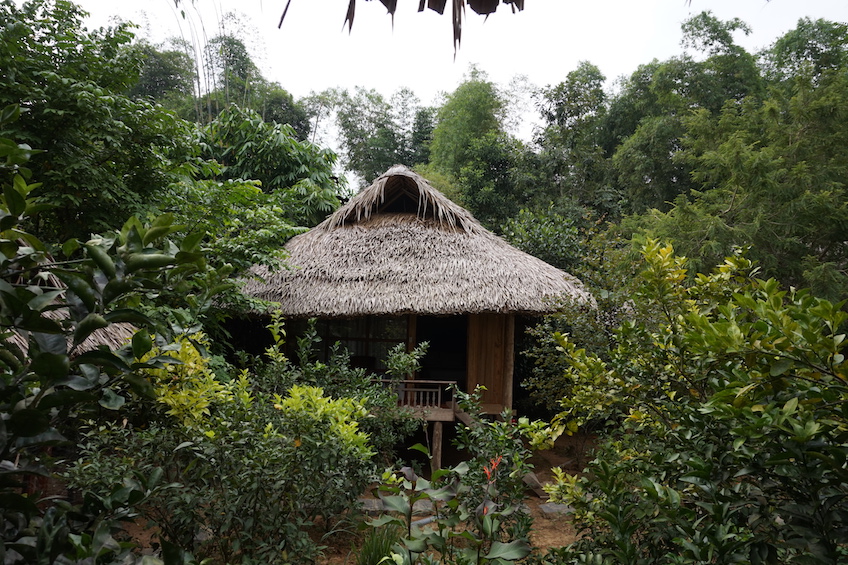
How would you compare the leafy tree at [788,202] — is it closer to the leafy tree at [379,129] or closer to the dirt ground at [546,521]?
the dirt ground at [546,521]

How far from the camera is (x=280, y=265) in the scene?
5.76m

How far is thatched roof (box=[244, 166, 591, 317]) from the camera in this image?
6.28m

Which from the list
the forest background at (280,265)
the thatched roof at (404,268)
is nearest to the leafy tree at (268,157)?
the forest background at (280,265)

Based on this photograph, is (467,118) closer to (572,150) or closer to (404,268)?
(572,150)

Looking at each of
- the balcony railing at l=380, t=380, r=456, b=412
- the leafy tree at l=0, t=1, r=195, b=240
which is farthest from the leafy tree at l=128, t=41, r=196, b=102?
the balcony railing at l=380, t=380, r=456, b=412

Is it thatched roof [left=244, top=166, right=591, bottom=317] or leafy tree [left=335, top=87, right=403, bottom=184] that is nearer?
thatched roof [left=244, top=166, right=591, bottom=317]

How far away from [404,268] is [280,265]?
169 cm

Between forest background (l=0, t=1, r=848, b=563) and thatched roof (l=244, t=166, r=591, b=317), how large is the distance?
85 centimetres

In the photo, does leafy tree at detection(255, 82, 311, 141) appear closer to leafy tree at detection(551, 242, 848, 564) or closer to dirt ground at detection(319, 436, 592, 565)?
dirt ground at detection(319, 436, 592, 565)

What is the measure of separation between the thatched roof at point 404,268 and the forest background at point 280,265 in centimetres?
85

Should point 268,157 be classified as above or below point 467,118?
below

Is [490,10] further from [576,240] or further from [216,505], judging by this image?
[576,240]

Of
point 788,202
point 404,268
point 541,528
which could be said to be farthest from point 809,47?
point 541,528

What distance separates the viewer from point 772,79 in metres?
12.6
